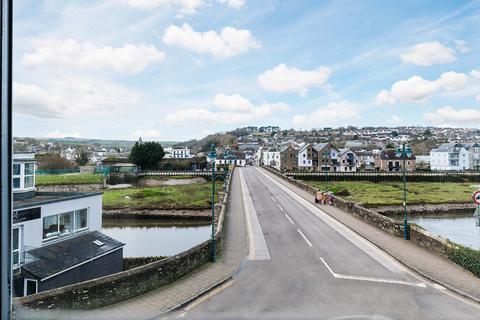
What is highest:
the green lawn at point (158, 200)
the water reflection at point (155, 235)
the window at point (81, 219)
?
the window at point (81, 219)

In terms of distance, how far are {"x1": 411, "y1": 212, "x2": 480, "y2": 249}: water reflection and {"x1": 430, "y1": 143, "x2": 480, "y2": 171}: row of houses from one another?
47.2 meters

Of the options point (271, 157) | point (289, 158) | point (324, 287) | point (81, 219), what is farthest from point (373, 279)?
point (271, 157)

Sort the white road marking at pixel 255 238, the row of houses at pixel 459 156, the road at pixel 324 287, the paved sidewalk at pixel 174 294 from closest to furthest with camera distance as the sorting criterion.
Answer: the paved sidewalk at pixel 174 294
the road at pixel 324 287
the white road marking at pixel 255 238
the row of houses at pixel 459 156

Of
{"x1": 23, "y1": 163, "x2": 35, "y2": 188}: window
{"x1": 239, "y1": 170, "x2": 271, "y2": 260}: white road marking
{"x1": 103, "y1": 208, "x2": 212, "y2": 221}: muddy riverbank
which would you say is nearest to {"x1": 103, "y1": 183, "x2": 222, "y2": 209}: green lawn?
{"x1": 103, "y1": 208, "x2": 212, "y2": 221}: muddy riverbank

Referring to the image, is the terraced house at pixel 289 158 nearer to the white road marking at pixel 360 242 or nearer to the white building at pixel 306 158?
the white building at pixel 306 158

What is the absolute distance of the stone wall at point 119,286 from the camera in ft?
20.8

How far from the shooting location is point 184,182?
63.7 meters

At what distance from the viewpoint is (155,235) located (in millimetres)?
25891

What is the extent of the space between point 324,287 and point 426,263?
4673 millimetres

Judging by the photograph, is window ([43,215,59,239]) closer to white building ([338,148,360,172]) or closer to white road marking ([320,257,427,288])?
white road marking ([320,257,427,288])

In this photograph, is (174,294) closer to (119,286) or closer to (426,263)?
(119,286)

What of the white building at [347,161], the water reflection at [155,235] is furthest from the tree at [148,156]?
the white building at [347,161]

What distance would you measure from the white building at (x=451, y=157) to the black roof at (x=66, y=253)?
82.7m

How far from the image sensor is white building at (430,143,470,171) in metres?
74.4
